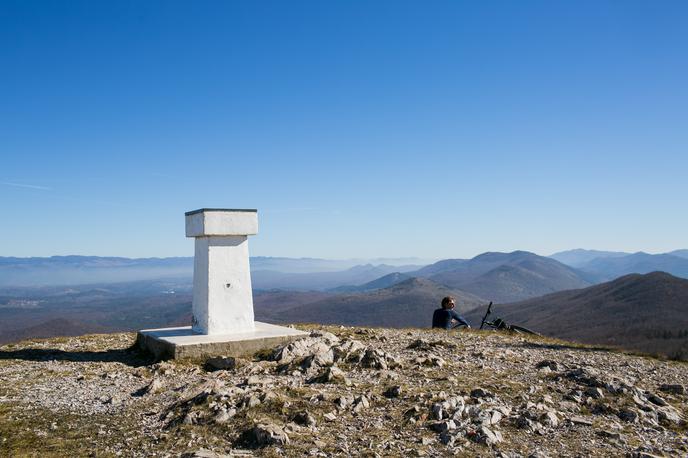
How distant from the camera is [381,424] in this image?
348 inches

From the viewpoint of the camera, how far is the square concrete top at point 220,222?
14984 millimetres

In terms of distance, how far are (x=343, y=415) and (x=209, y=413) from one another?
2.24m

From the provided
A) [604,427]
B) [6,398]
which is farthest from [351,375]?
[6,398]

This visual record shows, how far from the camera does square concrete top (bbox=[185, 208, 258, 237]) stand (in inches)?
590

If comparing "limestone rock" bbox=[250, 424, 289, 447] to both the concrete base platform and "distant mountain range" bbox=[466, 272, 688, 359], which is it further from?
"distant mountain range" bbox=[466, 272, 688, 359]

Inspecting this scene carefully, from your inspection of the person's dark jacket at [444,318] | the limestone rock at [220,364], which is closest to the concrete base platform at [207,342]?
the limestone rock at [220,364]

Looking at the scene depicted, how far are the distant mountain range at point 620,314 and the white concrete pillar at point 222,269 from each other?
8528 cm

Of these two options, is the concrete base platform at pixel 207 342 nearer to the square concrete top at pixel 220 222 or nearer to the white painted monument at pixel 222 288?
the white painted monument at pixel 222 288

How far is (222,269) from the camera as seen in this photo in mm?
15320

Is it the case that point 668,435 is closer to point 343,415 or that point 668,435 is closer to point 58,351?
point 343,415

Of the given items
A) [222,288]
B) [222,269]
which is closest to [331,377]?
[222,288]

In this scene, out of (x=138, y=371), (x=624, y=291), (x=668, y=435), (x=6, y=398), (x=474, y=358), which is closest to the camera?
(x=668, y=435)

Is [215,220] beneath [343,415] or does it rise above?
above

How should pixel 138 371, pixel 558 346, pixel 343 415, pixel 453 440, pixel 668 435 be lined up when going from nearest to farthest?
pixel 453 440 → pixel 668 435 → pixel 343 415 → pixel 138 371 → pixel 558 346
